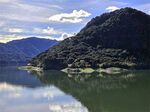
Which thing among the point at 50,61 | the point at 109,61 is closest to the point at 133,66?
the point at 109,61

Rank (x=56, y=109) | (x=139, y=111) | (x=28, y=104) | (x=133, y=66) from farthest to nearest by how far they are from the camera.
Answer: (x=133, y=66) < (x=28, y=104) < (x=56, y=109) < (x=139, y=111)

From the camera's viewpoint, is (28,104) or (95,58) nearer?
(28,104)

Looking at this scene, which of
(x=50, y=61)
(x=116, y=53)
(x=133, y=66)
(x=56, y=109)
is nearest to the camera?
(x=56, y=109)

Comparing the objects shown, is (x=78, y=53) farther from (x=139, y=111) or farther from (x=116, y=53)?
(x=139, y=111)

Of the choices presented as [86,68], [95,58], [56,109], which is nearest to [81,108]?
[56,109]

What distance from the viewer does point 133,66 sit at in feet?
510

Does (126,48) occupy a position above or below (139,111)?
above

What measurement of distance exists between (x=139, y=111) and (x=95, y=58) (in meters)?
138

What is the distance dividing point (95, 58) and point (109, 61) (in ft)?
53.1

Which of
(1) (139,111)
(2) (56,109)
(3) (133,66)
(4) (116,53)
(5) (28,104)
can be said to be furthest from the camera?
(4) (116,53)

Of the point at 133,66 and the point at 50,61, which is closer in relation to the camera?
the point at 133,66

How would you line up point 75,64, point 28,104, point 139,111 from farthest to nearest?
point 75,64 < point 28,104 < point 139,111

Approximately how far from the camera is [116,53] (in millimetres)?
181875

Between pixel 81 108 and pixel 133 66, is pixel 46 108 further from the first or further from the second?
pixel 133 66
